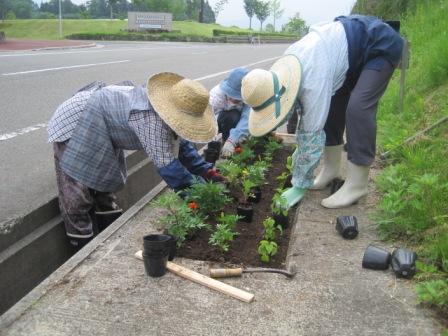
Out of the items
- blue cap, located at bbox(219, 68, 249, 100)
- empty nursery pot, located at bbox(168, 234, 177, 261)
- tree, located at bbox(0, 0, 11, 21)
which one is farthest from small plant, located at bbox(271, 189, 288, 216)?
tree, located at bbox(0, 0, 11, 21)

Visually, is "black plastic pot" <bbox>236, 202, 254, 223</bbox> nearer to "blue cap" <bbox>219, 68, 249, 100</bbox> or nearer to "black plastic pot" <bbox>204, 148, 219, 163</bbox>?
"black plastic pot" <bbox>204, 148, 219, 163</bbox>

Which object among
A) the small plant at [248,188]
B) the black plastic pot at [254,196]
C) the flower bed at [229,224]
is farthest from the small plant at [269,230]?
the black plastic pot at [254,196]

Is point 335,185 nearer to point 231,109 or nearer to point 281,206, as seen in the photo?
point 281,206

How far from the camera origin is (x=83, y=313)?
2.03 meters

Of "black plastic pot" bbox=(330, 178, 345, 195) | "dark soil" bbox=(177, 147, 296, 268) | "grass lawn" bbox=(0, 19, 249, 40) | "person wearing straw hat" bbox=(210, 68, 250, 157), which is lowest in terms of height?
"dark soil" bbox=(177, 147, 296, 268)

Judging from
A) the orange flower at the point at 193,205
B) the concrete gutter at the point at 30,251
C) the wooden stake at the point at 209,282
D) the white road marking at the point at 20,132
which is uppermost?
the white road marking at the point at 20,132

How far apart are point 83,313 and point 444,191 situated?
2104 millimetres

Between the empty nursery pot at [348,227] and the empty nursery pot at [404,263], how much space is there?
40 centimetres

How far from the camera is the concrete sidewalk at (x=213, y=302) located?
1.95 m

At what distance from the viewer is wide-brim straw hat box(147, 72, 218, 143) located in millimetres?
2795

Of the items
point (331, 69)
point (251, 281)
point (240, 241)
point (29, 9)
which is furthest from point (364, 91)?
point (29, 9)

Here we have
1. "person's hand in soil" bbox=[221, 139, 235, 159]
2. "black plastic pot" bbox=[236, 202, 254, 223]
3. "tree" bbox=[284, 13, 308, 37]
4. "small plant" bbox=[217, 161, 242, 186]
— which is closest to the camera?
"black plastic pot" bbox=[236, 202, 254, 223]

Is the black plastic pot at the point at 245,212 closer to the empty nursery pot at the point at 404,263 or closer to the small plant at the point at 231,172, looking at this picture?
the small plant at the point at 231,172

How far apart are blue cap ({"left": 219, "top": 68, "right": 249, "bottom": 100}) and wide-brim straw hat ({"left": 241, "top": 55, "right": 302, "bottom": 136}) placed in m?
Answer: 1.23
